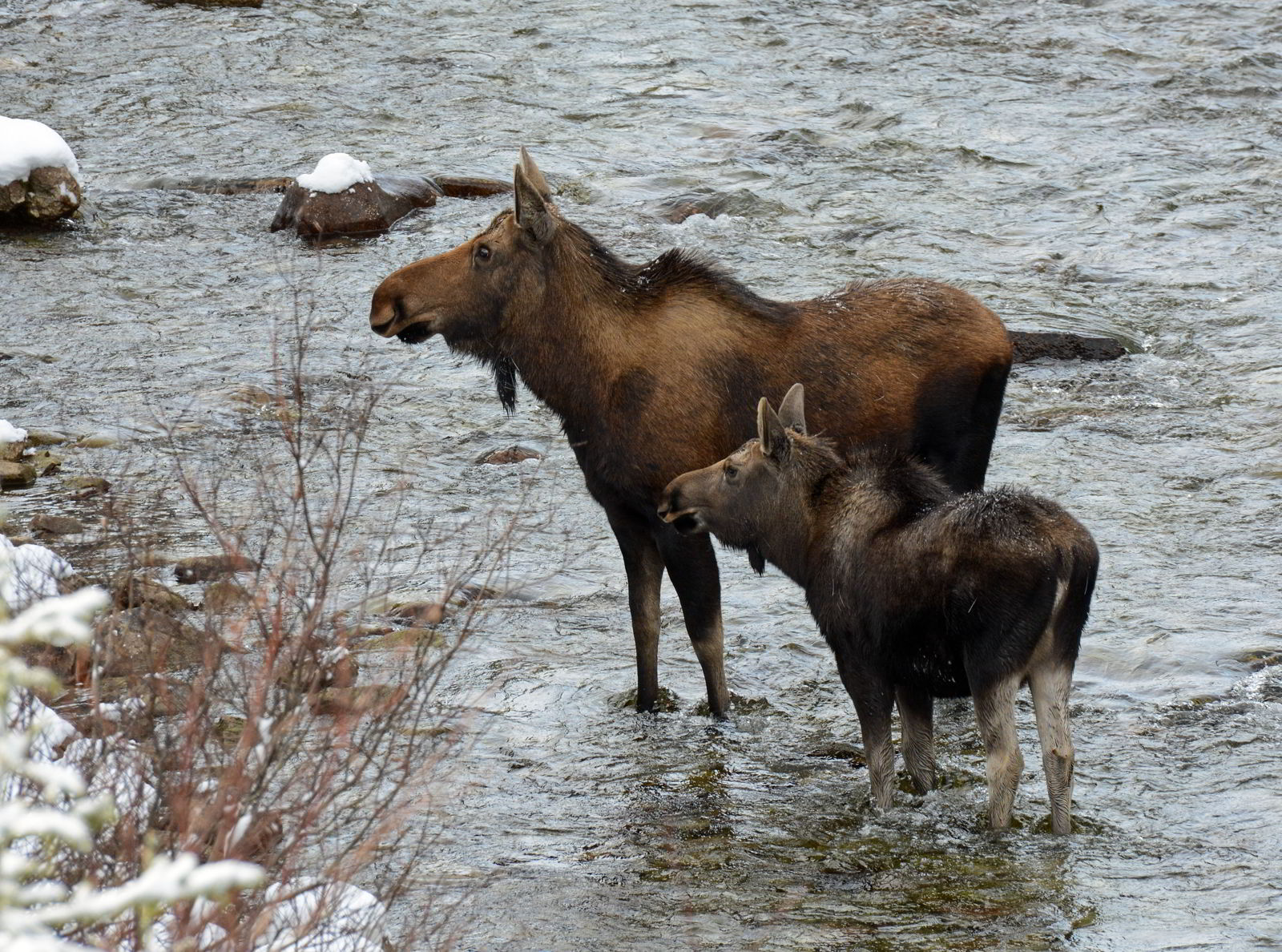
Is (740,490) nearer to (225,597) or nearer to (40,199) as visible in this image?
(225,597)

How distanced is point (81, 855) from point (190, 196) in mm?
13073

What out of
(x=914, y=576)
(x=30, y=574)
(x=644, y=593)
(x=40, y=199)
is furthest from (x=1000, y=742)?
(x=40, y=199)

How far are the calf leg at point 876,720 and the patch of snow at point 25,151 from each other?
10.7 metres

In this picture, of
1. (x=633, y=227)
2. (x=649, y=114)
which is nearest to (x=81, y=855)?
(x=633, y=227)

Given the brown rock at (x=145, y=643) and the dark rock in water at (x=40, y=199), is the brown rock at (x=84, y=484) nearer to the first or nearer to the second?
the brown rock at (x=145, y=643)

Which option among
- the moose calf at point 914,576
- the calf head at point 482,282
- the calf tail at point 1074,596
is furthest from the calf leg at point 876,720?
the calf head at point 482,282

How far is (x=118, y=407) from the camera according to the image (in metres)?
12.3

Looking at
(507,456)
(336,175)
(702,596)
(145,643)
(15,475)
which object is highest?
(145,643)

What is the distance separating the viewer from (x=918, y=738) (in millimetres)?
7555

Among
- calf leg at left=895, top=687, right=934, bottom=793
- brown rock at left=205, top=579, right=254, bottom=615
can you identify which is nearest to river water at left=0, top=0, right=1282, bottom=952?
calf leg at left=895, top=687, right=934, bottom=793

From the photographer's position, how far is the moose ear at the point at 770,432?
7.62m

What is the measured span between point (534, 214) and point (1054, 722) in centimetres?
338

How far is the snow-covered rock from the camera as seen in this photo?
50.4 ft

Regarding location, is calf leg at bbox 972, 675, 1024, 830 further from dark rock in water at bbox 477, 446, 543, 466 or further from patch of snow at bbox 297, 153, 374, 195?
patch of snow at bbox 297, 153, 374, 195
